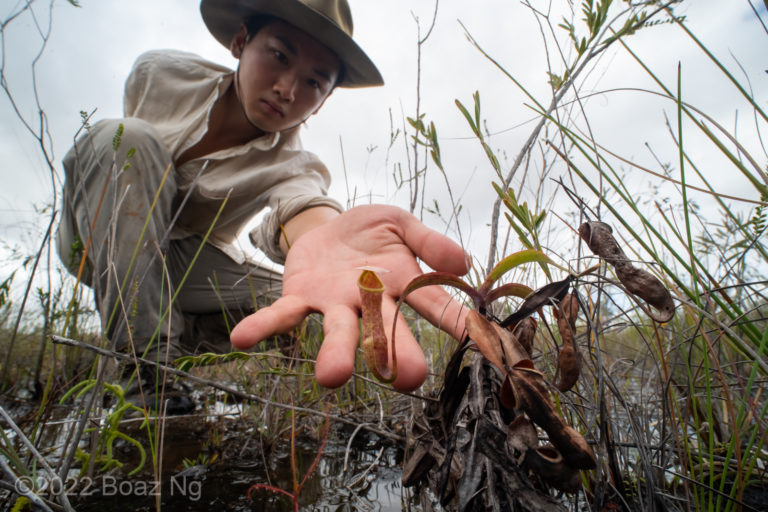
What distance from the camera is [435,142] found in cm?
112

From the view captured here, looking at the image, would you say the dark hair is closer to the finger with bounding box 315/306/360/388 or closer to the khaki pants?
the khaki pants

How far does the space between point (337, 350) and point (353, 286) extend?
33cm

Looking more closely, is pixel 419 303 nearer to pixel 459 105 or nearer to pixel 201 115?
pixel 459 105

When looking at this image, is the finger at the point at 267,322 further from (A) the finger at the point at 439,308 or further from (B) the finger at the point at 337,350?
(A) the finger at the point at 439,308

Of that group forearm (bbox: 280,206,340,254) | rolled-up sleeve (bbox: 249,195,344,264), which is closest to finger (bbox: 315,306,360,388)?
forearm (bbox: 280,206,340,254)

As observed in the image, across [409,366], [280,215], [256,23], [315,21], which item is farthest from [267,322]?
[256,23]

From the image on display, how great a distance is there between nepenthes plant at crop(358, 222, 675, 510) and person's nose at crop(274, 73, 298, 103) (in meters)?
1.96

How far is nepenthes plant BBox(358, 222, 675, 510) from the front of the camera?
60 centimetres

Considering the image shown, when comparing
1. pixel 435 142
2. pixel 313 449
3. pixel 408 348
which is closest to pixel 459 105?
pixel 435 142

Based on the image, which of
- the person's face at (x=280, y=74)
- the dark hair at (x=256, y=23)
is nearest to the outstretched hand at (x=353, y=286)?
the person's face at (x=280, y=74)

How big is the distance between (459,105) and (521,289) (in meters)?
0.48

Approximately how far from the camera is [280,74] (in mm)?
2510

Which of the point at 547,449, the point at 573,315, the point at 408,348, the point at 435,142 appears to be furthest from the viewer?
the point at 435,142

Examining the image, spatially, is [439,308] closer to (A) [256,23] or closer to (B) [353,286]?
(B) [353,286]
